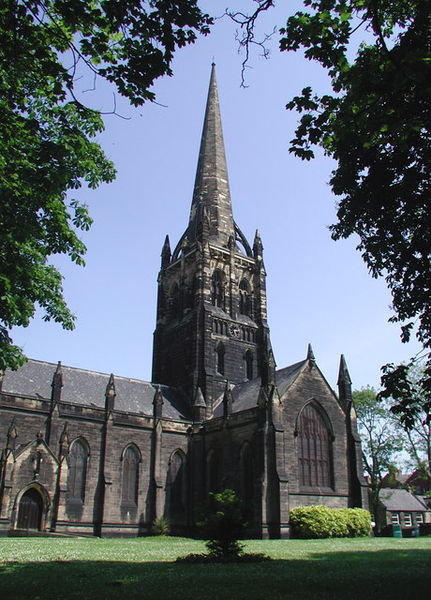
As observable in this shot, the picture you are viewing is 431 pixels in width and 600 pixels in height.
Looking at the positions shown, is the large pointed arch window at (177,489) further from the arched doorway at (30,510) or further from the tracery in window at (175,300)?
the tracery in window at (175,300)

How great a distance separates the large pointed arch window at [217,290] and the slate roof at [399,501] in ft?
91.3

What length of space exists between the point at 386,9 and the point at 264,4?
4131 millimetres

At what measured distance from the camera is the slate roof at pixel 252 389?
35.5m

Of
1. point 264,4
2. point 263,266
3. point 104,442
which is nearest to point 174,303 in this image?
point 263,266

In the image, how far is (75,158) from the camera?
14.0 m

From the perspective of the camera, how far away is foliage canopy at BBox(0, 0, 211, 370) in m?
7.95

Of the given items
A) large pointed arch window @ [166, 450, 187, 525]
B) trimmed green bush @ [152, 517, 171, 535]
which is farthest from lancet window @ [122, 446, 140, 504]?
large pointed arch window @ [166, 450, 187, 525]

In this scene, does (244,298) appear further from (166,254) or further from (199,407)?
(199,407)

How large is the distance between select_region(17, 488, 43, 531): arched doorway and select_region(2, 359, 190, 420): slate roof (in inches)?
227

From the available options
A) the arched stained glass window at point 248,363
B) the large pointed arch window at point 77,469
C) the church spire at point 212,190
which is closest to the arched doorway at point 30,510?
the large pointed arch window at point 77,469

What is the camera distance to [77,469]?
3397 centimetres

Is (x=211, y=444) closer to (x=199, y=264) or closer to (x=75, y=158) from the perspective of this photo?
(x=199, y=264)

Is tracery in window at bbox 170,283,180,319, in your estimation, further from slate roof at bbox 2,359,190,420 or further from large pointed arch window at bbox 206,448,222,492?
large pointed arch window at bbox 206,448,222,492

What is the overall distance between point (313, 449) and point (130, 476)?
39.2 feet
